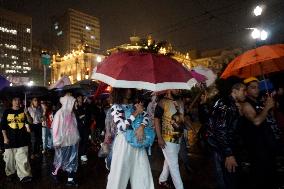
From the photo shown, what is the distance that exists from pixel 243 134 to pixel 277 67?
237 centimetres

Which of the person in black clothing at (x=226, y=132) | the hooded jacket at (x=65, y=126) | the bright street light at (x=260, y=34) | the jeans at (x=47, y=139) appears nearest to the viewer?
the person in black clothing at (x=226, y=132)

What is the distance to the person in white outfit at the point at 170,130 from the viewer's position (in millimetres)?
5824

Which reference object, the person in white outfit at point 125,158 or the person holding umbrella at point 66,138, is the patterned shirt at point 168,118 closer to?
the person in white outfit at point 125,158

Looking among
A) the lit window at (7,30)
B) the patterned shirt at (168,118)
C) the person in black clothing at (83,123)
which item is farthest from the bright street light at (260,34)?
the lit window at (7,30)

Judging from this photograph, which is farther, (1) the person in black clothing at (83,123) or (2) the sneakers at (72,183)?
(1) the person in black clothing at (83,123)

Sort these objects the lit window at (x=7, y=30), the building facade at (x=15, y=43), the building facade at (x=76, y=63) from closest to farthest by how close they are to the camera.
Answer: the building facade at (x=76, y=63)
the lit window at (x=7, y=30)
the building facade at (x=15, y=43)

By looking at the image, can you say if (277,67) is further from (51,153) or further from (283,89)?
(51,153)

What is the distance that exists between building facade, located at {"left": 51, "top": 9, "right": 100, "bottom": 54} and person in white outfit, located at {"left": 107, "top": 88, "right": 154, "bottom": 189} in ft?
407

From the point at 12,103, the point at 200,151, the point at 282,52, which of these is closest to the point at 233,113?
the point at 282,52

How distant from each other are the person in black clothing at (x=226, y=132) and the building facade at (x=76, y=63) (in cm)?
7179

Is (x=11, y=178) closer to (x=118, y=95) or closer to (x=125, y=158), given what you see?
(x=125, y=158)

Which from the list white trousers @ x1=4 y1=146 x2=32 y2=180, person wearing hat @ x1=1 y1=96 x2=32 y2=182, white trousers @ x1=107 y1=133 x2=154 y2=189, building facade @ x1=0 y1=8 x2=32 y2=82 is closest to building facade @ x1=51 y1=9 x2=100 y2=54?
building facade @ x1=0 y1=8 x2=32 y2=82

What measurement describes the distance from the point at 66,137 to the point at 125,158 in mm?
3396

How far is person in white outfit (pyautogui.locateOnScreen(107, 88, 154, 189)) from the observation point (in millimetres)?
4344
